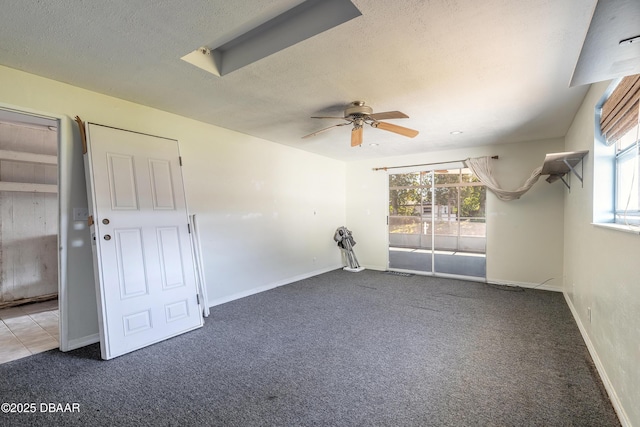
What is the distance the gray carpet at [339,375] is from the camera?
5.91 feet

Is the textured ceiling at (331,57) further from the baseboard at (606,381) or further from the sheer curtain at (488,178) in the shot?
the baseboard at (606,381)

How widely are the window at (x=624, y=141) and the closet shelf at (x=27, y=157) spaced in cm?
640

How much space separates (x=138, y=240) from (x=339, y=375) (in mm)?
2318

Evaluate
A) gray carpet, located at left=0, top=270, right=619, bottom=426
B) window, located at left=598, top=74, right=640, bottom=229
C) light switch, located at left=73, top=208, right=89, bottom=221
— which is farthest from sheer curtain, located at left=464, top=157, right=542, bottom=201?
light switch, located at left=73, top=208, right=89, bottom=221

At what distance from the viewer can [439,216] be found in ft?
18.4

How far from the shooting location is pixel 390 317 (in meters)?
3.46

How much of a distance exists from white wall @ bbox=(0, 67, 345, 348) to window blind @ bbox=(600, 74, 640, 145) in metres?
3.99

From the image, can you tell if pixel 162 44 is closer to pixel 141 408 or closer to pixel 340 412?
pixel 141 408

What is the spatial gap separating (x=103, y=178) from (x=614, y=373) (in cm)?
433

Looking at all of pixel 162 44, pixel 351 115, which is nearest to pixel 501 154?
pixel 351 115

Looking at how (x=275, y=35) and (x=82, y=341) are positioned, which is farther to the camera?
(x=82, y=341)

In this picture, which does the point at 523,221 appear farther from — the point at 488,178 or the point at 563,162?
the point at 563,162

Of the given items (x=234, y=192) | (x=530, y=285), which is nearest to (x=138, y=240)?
(x=234, y=192)

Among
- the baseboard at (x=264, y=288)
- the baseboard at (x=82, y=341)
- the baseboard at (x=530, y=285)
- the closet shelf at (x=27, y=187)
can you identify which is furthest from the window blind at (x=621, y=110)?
the closet shelf at (x=27, y=187)
